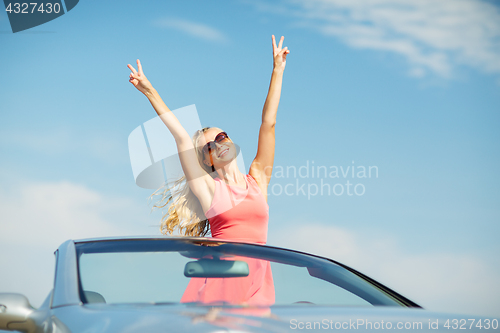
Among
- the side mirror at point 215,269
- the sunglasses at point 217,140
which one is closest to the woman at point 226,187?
the sunglasses at point 217,140

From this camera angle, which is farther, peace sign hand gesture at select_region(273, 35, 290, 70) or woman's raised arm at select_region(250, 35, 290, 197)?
peace sign hand gesture at select_region(273, 35, 290, 70)

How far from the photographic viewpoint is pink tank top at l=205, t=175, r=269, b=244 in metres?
3.34

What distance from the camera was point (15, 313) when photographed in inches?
68.8

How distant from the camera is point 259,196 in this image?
3.56 meters

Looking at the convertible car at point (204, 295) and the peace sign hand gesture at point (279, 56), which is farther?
the peace sign hand gesture at point (279, 56)

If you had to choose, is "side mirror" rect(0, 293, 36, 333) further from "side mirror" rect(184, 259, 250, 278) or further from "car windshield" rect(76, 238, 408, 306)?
"side mirror" rect(184, 259, 250, 278)

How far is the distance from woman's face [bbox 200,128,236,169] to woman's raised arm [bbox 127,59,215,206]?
342 mm

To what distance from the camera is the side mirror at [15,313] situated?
5.68ft

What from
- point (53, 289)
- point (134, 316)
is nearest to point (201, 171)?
point (53, 289)

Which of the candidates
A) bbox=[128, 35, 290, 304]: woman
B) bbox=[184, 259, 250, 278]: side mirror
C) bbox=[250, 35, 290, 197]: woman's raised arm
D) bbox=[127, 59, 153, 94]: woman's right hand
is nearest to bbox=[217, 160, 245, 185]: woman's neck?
bbox=[128, 35, 290, 304]: woman

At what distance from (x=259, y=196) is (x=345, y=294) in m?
1.42

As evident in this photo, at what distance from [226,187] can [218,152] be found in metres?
0.44

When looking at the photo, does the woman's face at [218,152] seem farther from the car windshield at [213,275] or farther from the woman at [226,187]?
the car windshield at [213,275]

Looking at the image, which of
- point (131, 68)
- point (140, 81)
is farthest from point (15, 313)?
point (131, 68)
